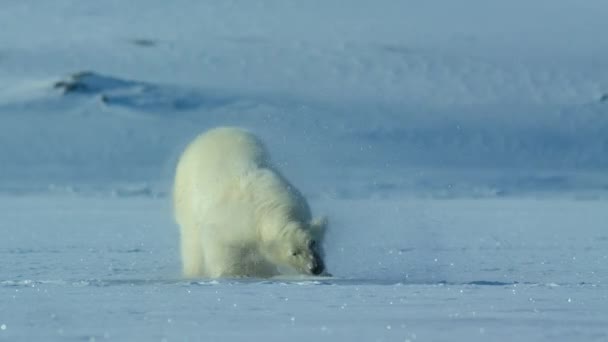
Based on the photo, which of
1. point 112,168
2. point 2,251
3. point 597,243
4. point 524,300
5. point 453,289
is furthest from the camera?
point 112,168

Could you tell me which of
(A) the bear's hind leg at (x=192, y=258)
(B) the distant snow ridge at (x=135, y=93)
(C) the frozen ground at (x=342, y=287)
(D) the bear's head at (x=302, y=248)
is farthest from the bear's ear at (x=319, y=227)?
(B) the distant snow ridge at (x=135, y=93)

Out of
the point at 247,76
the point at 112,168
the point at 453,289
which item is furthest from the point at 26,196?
the point at 453,289

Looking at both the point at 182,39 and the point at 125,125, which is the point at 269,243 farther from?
the point at 182,39

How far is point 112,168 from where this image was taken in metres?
17.3

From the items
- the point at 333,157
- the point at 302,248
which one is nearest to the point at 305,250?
the point at 302,248

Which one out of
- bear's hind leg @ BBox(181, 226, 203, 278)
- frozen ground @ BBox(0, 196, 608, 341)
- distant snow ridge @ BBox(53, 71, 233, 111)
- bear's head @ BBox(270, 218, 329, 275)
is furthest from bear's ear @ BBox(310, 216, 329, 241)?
distant snow ridge @ BBox(53, 71, 233, 111)

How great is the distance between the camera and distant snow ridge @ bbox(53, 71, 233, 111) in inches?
752

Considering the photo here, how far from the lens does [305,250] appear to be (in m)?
6.52

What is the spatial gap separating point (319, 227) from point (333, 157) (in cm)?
1158

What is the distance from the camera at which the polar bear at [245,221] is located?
6.57 metres

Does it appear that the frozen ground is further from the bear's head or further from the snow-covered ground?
the bear's head

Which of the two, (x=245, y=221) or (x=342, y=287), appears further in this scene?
(x=245, y=221)

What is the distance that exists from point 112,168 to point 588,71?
26.3 ft

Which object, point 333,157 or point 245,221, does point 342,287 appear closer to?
point 245,221
